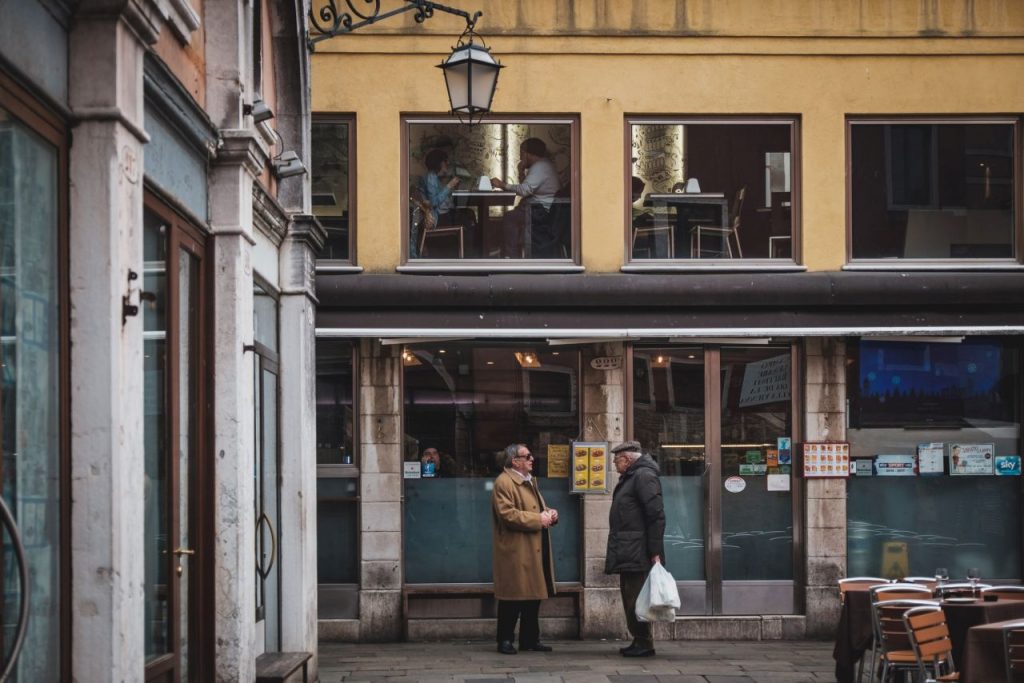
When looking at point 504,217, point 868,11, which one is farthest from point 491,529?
point 868,11

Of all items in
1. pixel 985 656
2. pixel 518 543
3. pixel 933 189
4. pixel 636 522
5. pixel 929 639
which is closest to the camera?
pixel 985 656

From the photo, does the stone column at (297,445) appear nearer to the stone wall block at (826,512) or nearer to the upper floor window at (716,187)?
the upper floor window at (716,187)

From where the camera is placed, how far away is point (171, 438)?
796 centimetres

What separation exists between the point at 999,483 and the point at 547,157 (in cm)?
541

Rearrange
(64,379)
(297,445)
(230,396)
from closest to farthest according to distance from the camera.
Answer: (64,379)
(230,396)
(297,445)

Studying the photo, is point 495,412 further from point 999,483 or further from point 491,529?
point 999,483

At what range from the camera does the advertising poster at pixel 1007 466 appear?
1530 centimetres

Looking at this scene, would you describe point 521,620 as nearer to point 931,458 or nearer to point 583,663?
point 583,663

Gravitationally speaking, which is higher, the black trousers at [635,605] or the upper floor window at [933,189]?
the upper floor window at [933,189]

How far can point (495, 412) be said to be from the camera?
15195 millimetres

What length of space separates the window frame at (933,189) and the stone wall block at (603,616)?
397 centimetres

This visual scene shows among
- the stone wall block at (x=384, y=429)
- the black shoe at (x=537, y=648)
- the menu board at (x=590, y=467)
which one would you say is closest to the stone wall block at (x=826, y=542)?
the menu board at (x=590, y=467)

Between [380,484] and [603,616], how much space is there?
A: 2.46 meters

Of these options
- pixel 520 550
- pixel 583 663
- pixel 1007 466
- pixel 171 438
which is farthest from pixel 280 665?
pixel 1007 466
